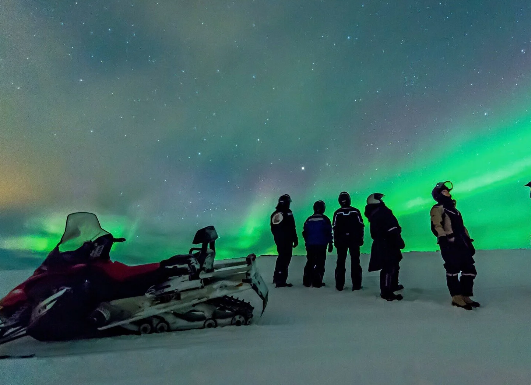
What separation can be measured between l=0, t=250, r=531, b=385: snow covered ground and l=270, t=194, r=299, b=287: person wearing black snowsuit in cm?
334

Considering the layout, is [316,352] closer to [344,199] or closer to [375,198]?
[375,198]

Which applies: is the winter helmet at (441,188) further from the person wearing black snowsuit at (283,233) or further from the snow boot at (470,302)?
the person wearing black snowsuit at (283,233)

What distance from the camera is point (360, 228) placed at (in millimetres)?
8555

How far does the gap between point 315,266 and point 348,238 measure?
1143 mm

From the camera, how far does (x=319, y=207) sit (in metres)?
9.29

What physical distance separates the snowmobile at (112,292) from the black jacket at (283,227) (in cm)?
419

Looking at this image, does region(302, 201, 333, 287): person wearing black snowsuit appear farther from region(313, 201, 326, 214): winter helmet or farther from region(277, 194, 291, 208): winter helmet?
region(277, 194, 291, 208): winter helmet

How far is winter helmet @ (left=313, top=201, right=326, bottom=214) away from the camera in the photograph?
9273 mm

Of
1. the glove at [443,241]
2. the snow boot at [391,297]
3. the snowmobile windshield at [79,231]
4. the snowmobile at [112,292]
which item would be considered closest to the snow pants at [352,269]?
the snow boot at [391,297]

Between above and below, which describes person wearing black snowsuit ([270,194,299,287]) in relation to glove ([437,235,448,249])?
above

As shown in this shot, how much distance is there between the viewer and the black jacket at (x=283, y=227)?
938 centimetres

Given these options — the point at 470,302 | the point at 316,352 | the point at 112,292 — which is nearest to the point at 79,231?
the point at 112,292

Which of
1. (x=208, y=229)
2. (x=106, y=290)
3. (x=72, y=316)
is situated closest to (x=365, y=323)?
(x=208, y=229)

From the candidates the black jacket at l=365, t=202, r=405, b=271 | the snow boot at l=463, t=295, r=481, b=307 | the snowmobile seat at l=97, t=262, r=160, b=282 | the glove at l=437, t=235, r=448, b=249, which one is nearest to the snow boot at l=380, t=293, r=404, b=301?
the black jacket at l=365, t=202, r=405, b=271
